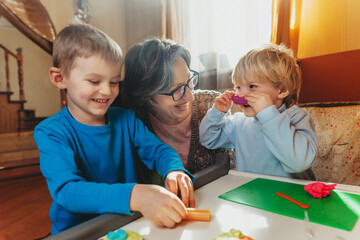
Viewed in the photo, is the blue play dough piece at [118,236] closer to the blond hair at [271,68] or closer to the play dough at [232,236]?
the play dough at [232,236]

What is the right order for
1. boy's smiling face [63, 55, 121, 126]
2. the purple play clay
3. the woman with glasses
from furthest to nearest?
the woman with glasses < the purple play clay < boy's smiling face [63, 55, 121, 126]

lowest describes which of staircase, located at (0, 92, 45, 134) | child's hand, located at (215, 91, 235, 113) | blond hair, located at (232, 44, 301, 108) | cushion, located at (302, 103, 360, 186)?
staircase, located at (0, 92, 45, 134)

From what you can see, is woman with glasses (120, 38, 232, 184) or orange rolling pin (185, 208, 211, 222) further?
woman with glasses (120, 38, 232, 184)

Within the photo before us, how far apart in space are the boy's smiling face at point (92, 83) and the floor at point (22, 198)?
1.57m

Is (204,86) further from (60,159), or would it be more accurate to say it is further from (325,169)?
(60,159)

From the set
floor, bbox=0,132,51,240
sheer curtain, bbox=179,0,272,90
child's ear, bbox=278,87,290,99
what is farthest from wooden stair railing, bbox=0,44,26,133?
child's ear, bbox=278,87,290,99

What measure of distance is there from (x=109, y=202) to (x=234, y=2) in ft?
6.90

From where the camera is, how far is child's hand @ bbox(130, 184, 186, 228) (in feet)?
1.64

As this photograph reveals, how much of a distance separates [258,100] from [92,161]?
0.62 metres

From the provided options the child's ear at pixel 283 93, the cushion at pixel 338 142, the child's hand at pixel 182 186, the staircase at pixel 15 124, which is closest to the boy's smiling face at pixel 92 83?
the child's hand at pixel 182 186

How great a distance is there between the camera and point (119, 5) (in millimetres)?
3844

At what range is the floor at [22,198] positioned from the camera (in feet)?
6.44

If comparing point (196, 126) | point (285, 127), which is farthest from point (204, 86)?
point (285, 127)

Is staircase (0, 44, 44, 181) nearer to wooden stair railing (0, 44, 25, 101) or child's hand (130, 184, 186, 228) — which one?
wooden stair railing (0, 44, 25, 101)
